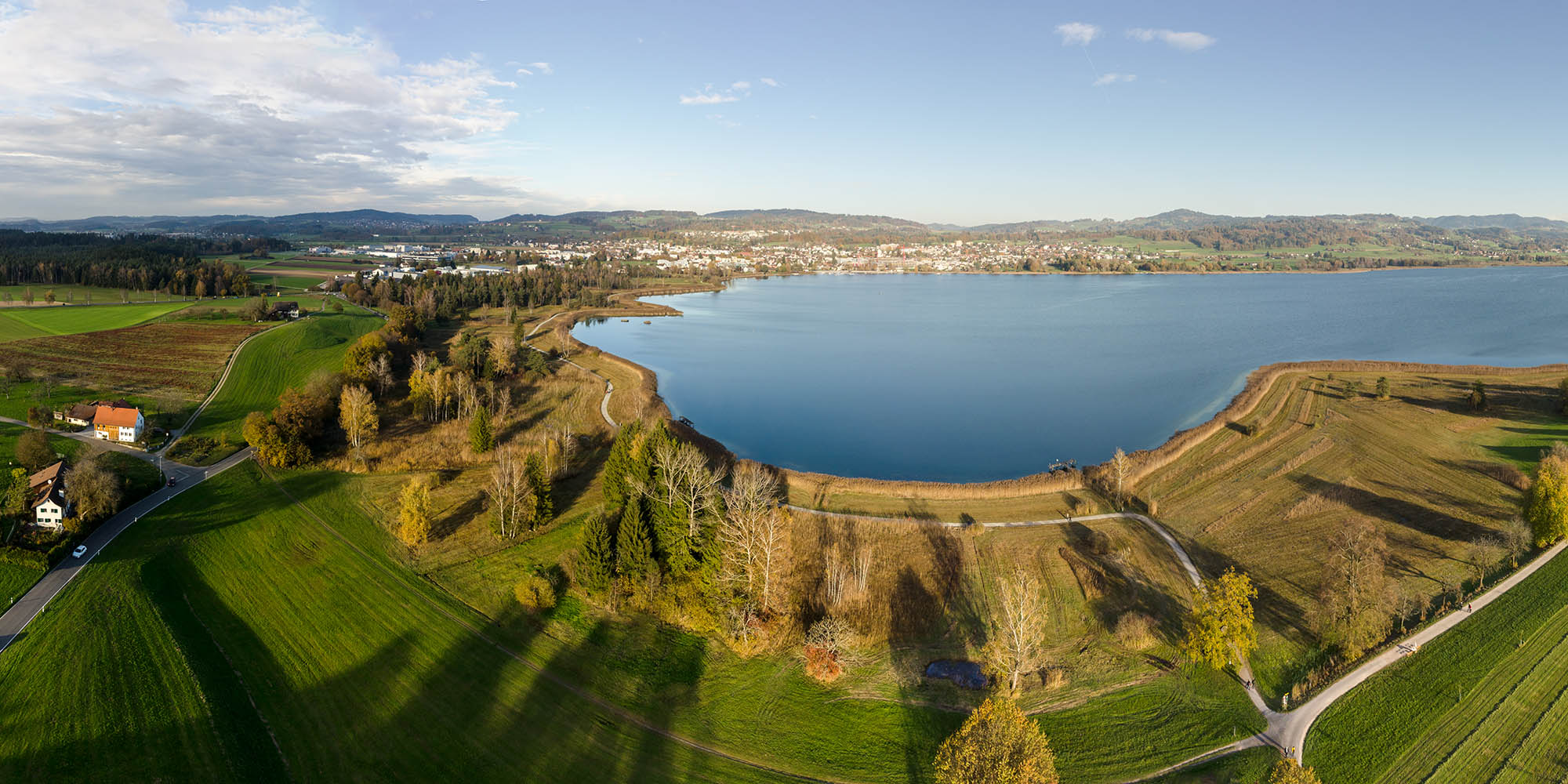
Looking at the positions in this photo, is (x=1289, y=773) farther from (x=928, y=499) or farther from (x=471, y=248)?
(x=471, y=248)

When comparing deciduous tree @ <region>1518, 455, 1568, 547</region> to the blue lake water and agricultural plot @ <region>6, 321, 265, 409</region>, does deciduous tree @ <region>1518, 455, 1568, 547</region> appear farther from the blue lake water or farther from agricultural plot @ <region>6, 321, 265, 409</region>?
agricultural plot @ <region>6, 321, 265, 409</region>

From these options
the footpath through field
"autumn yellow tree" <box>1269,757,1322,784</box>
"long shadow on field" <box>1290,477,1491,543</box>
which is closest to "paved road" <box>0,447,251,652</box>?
the footpath through field

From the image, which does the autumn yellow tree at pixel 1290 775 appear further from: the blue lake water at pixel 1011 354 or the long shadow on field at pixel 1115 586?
the blue lake water at pixel 1011 354

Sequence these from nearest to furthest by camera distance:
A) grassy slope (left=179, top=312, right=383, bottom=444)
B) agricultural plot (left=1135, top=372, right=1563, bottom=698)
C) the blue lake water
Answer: agricultural plot (left=1135, top=372, right=1563, bottom=698) → grassy slope (left=179, top=312, right=383, bottom=444) → the blue lake water

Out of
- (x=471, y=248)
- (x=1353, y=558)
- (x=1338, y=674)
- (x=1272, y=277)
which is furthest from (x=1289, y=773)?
(x=471, y=248)

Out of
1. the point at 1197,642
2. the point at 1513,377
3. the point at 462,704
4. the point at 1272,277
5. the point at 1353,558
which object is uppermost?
Result: the point at 1272,277

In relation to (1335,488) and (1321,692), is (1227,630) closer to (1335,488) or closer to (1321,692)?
(1321,692)

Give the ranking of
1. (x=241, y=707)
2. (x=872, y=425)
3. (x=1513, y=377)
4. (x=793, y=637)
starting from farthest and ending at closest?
1. (x=1513, y=377)
2. (x=872, y=425)
3. (x=793, y=637)
4. (x=241, y=707)

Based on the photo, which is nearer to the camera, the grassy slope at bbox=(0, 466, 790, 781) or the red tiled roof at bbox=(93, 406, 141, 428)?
the grassy slope at bbox=(0, 466, 790, 781)
